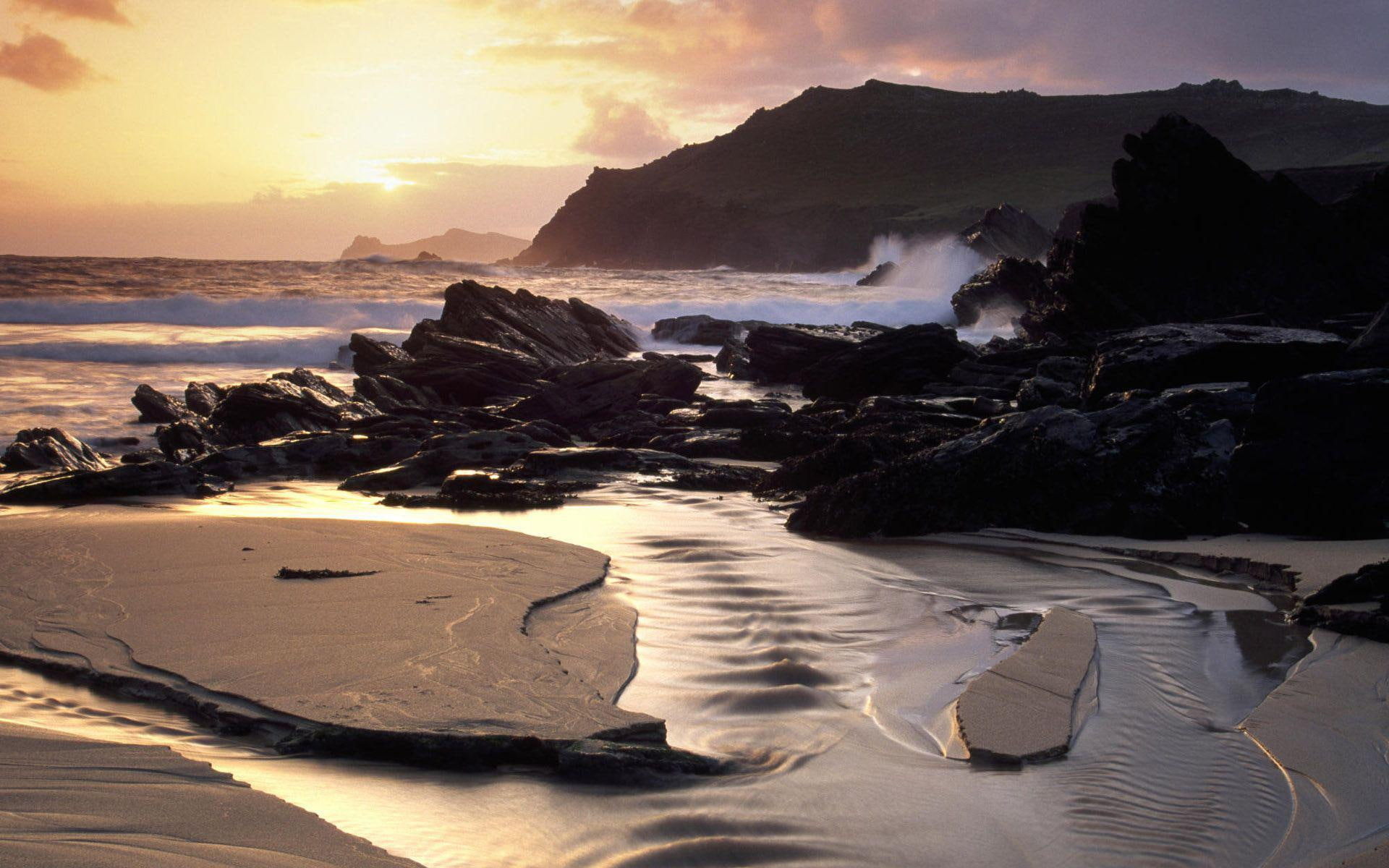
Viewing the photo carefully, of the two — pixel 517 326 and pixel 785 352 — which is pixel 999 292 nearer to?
pixel 785 352

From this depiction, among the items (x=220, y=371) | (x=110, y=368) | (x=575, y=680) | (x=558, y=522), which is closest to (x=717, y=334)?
(x=220, y=371)

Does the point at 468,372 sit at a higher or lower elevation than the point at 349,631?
higher

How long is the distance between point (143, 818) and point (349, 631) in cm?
176

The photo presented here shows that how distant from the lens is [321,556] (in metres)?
5.48

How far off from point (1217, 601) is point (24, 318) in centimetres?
3322

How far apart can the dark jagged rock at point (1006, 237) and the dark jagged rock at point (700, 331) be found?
2054 cm

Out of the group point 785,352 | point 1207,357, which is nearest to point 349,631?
point 1207,357

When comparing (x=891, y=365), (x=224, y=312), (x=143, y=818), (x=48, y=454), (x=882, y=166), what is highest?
(x=882, y=166)

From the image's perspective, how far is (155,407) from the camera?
1438 cm

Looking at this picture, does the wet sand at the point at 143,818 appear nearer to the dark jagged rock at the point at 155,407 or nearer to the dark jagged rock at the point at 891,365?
the dark jagged rock at the point at 155,407

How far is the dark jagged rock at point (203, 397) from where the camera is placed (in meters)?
14.6

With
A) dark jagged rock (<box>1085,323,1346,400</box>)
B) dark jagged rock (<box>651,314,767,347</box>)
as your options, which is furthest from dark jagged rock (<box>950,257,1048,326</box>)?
dark jagged rock (<box>1085,323,1346,400</box>)

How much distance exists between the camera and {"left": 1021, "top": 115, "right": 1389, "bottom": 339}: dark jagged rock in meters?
16.0

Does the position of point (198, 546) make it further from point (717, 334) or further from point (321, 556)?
point (717, 334)
